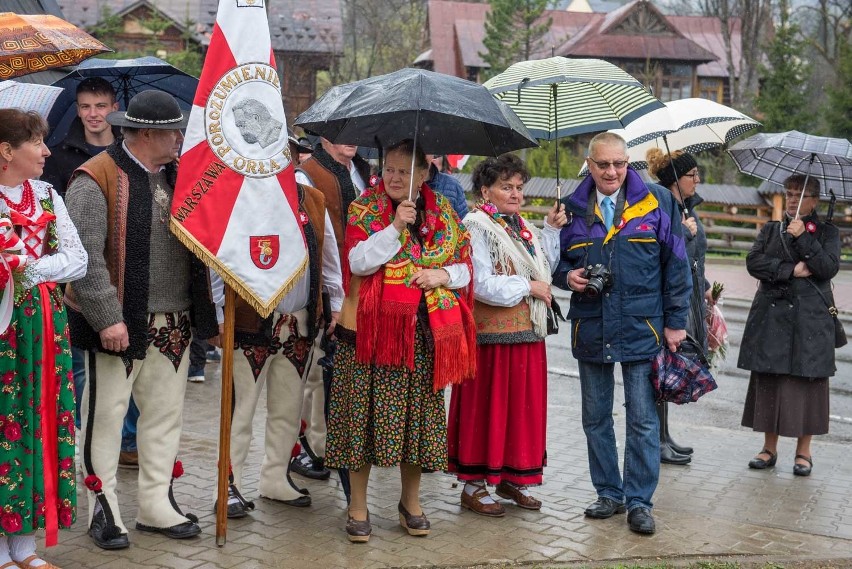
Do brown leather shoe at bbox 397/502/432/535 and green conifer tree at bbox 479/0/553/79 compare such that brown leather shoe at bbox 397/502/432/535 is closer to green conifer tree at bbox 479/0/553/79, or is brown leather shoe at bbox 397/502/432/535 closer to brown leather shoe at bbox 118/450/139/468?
brown leather shoe at bbox 118/450/139/468

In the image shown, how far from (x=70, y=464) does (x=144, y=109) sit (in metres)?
1.64

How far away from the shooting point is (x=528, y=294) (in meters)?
5.59

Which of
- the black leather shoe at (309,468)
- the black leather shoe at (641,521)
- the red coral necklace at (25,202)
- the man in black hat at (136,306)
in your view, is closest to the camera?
the red coral necklace at (25,202)

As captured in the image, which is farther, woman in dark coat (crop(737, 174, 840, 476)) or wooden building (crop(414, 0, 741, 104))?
wooden building (crop(414, 0, 741, 104))

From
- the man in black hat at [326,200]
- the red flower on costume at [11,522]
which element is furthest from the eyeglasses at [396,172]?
the red flower on costume at [11,522]

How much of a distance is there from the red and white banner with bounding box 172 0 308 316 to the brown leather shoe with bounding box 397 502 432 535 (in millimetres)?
1322

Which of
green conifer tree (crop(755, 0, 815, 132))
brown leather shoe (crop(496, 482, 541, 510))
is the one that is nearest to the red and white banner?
brown leather shoe (crop(496, 482, 541, 510))

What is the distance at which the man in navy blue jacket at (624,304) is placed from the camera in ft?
18.3

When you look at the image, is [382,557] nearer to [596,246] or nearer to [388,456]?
[388,456]

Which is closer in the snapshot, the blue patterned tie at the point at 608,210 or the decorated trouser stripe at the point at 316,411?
the blue patterned tie at the point at 608,210

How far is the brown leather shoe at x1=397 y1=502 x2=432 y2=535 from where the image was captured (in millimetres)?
5219

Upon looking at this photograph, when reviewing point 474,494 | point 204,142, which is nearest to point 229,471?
point 474,494

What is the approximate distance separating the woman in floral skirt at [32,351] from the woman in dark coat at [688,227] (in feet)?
13.2

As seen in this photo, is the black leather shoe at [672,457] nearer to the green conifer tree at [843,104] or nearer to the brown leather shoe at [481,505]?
the brown leather shoe at [481,505]
